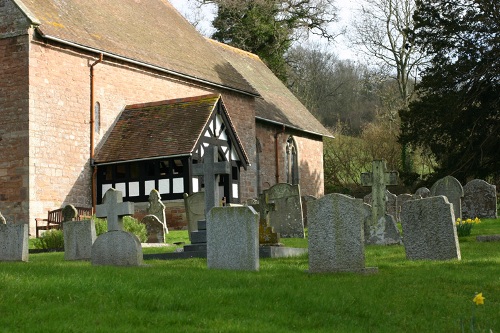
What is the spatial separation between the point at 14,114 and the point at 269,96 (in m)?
17.1

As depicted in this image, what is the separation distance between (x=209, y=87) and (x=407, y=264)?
68.6 ft

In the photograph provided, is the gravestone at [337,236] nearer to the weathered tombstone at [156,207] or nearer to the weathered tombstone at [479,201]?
the weathered tombstone at [156,207]

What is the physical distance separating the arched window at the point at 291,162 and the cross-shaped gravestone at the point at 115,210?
2525cm

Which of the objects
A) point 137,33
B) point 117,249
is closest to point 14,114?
point 137,33

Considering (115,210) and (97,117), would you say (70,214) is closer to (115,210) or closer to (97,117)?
(97,117)

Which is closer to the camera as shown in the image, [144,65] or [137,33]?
[144,65]

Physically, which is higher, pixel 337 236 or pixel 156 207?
pixel 156 207

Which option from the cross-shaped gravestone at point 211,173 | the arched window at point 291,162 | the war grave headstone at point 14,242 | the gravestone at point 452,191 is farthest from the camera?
the arched window at point 291,162

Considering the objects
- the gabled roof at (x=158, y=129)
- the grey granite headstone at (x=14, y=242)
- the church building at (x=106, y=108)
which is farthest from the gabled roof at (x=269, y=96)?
the grey granite headstone at (x=14, y=242)

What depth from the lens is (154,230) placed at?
18969 mm

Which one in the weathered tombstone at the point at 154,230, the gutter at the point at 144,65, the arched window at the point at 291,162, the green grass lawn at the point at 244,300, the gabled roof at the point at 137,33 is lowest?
the green grass lawn at the point at 244,300

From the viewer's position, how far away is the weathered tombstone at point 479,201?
897 inches

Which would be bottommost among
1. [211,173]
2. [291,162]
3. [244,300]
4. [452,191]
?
[244,300]

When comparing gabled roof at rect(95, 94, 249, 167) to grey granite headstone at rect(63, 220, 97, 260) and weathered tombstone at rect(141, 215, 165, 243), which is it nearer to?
weathered tombstone at rect(141, 215, 165, 243)
